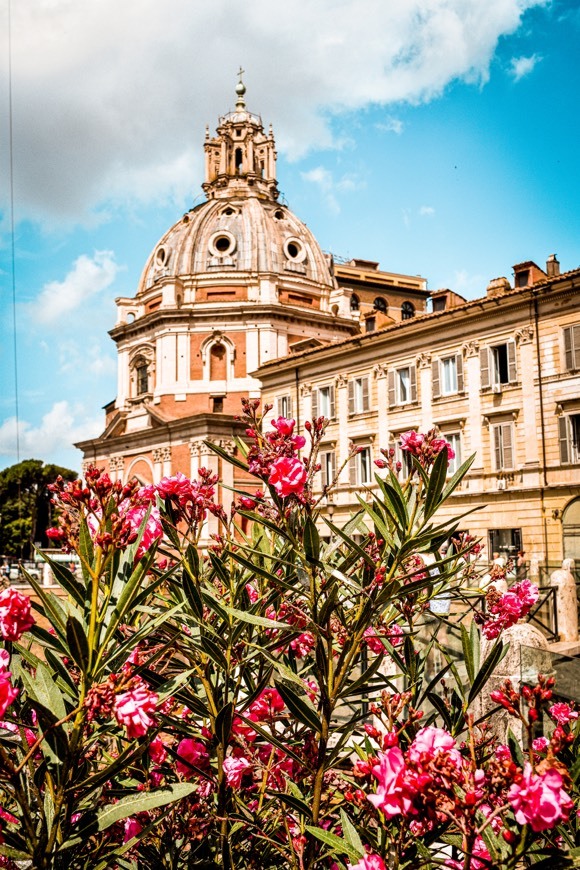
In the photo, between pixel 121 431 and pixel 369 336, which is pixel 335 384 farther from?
pixel 121 431

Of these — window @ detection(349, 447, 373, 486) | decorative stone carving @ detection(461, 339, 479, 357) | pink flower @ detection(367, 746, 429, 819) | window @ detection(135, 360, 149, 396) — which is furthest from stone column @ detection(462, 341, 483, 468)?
window @ detection(135, 360, 149, 396)

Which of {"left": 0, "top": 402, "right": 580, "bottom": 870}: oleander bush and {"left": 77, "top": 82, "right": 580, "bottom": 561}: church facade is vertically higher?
{"left": 77, "top": 82, "right": 580, "bottom": 561}: church facade

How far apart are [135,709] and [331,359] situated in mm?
29526

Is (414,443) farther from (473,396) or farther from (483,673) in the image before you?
(473,396)

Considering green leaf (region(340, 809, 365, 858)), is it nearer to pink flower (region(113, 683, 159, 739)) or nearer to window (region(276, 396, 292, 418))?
pink flower (region(113, 683, 159, 739))

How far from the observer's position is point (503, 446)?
80.2 ft

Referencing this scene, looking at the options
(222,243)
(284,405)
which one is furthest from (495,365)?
(222,243)

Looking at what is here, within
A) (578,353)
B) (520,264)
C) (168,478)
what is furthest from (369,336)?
(168,478)

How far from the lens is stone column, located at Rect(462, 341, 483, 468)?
2522 cm

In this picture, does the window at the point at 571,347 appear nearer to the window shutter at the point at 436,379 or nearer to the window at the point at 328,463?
the window shutter at the point at 436,379

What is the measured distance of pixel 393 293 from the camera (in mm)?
55031

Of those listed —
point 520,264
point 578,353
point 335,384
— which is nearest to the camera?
point 578,353

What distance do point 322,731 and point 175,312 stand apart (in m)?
43.4

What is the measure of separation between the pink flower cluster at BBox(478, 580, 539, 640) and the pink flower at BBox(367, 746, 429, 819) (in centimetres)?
162
